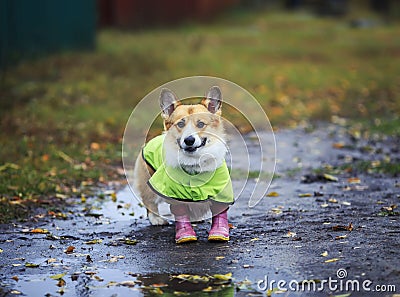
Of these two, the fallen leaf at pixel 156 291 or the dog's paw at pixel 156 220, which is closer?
the fallen leaf at pixel 156 291

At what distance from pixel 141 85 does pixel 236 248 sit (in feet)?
30.0

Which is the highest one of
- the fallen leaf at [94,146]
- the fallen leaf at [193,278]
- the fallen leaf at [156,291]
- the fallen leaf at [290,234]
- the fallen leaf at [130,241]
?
the fallen leaf at [94,146]

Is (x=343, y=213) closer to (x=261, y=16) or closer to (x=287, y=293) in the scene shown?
(x=287, y=293)

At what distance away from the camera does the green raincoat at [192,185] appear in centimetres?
621

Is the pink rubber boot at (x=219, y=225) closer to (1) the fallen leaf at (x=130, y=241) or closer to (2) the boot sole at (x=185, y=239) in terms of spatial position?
(2) the boot sole at (x=185, y=239)

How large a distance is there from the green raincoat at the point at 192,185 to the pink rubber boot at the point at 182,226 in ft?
0.40

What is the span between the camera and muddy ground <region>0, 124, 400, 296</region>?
5258 mm

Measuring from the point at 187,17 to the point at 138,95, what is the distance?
1370 centimetres

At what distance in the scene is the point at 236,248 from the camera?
608cm

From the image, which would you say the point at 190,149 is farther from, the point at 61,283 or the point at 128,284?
the point at 61,283

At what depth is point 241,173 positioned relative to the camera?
30.0 feet

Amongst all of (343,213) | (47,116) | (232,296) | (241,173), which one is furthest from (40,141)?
(232,296)

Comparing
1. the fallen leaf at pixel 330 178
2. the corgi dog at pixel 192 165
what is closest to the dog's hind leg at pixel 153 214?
the corgi dog at pixel 192 165

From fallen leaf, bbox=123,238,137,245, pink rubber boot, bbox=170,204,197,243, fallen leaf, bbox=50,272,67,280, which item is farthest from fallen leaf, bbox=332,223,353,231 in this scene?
fallen leaf, bbox=50,272,67,280
